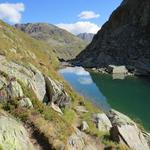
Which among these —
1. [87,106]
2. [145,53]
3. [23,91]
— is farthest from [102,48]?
[23,91]

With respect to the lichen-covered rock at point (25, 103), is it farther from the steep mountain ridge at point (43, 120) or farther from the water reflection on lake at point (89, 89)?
the water reflection on lake at point (89, 89)

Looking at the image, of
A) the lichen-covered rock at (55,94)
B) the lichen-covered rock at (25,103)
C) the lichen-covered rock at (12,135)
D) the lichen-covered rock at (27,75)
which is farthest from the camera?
the lichen-covered rock at (55,94)

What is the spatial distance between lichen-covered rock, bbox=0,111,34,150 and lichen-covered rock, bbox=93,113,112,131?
9.17m

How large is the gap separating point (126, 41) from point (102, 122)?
13028 centimetres

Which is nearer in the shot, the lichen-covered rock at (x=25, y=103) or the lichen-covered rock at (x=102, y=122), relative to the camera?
the lichen-covered rock at (x=25, y=103)

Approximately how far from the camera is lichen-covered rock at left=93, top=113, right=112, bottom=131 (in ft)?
88.1

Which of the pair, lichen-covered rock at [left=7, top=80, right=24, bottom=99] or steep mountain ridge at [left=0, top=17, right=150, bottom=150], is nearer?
steep mountain ridge at [left=0, top=17, right=150, bottom=150]

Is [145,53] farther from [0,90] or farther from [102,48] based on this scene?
[0,90]

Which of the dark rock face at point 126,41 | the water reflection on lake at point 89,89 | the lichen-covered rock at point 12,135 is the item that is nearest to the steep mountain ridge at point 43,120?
the lichen-covered rock at point 12,135

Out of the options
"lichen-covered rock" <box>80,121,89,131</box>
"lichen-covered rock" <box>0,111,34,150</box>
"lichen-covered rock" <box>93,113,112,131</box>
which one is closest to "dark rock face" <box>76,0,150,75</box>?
"lichen-covered rock" <box>93,113,112,131</box>

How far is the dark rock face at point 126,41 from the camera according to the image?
14285 cm

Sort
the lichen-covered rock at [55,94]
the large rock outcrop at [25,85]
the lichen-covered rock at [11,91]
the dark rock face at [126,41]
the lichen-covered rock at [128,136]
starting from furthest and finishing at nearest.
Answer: the dark rock face at [126,41]
the lichen-covered rock at [55,94]
the lichen-covered rock at [128,136]
the large rock outcrop at [25,85]
the lichen-covered rock at [11,91]

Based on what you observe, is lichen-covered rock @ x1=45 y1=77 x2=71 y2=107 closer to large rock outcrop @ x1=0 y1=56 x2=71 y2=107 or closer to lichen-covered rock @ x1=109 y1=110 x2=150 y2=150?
large rock outcrop @ x1=0 y1=56 x2=71 y2=107

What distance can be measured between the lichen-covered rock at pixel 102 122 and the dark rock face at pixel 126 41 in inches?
3958
